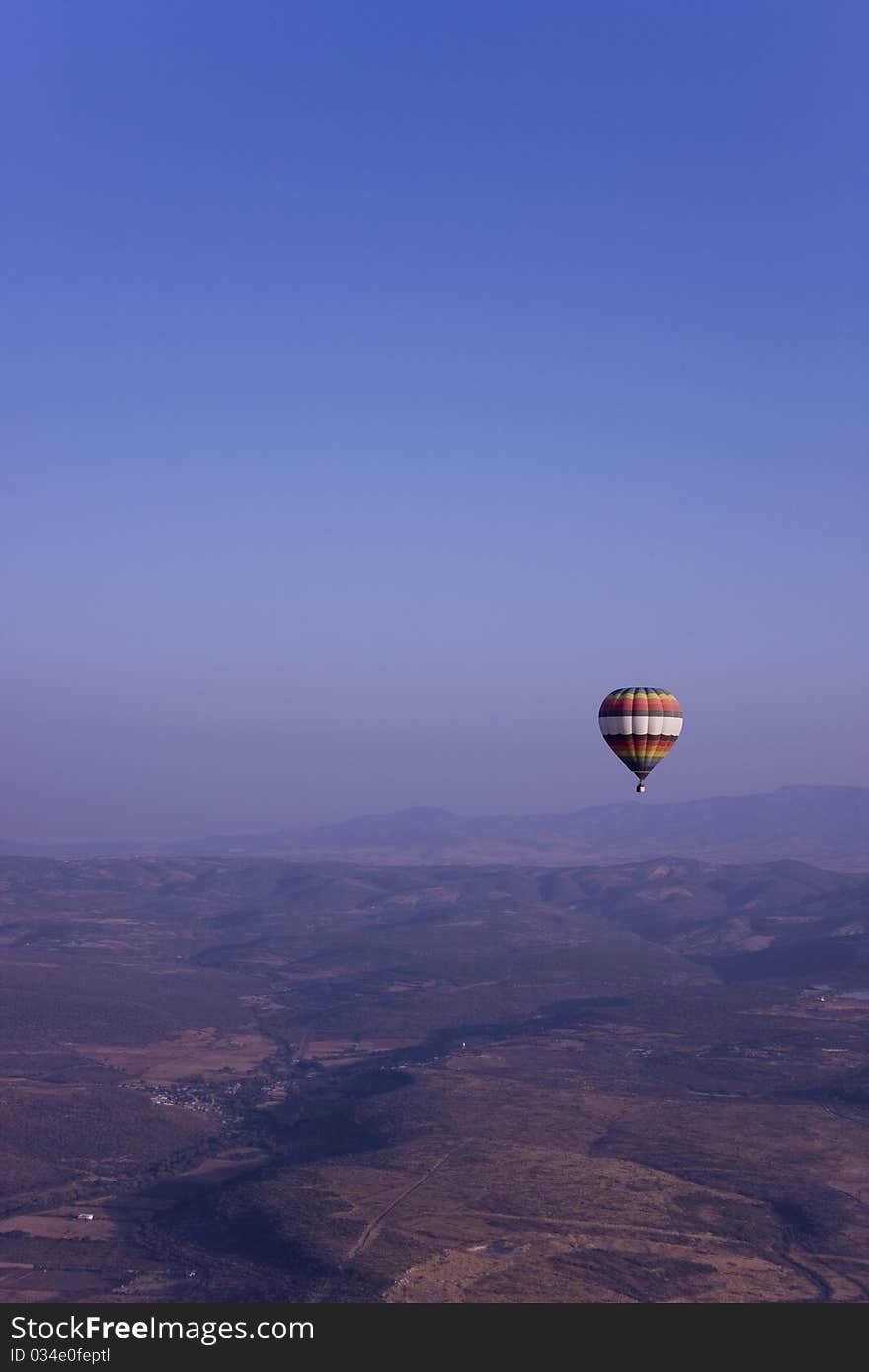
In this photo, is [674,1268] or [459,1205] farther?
[459,1205]

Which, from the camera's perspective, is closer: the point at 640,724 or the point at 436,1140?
the point at 640,724

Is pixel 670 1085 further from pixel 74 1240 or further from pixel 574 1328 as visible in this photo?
pixel 574 1328

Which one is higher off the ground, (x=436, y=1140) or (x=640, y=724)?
(x=640, y=724)

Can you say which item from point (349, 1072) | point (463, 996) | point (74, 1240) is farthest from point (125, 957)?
point (74, 1240)

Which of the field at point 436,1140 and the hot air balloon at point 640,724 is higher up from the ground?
the hot air balloon at point 640,724
